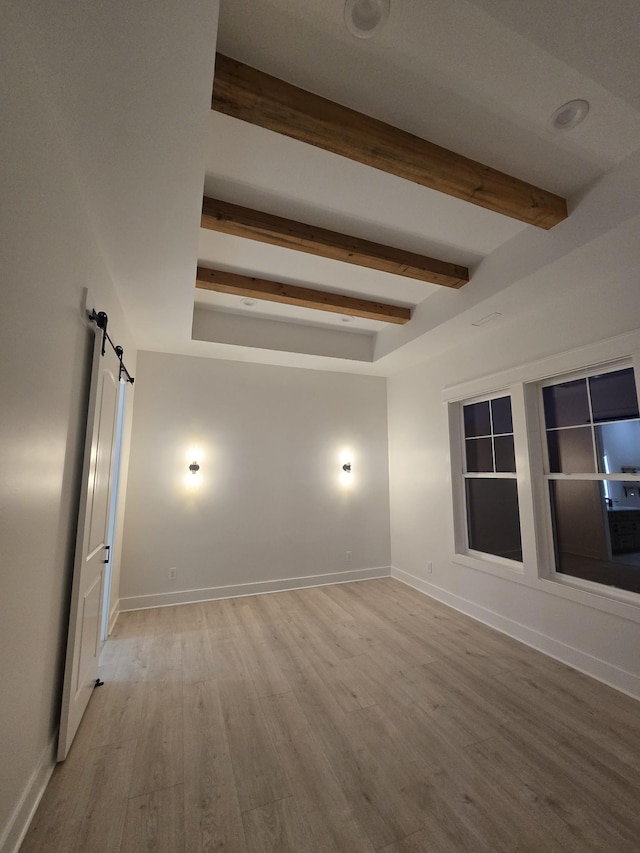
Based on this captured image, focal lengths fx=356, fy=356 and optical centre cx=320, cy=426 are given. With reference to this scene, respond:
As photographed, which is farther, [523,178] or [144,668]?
[144,668]

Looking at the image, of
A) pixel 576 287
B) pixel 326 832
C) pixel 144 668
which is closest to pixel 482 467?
pixel 576 287

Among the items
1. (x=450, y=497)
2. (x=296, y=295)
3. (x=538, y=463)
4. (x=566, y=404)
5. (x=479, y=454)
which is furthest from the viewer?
(x=450, y=497)

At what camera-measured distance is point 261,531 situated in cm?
438

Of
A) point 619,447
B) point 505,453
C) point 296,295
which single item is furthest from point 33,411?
point 505,453

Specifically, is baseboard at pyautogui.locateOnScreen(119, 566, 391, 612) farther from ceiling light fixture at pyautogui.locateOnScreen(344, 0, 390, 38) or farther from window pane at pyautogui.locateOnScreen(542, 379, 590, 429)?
ceiling light fixture at pyautogui.locateOnScreen(344, 0, 390, 38)

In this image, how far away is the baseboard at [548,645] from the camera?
2.37m

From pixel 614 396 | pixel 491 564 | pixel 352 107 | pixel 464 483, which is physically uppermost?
pixel 352 107

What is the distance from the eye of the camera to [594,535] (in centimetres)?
273

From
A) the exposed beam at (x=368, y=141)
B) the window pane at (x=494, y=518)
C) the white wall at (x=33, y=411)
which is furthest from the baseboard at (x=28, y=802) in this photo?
the window pane at (x=494, y=518)

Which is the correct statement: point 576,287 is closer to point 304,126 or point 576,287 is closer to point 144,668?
point 304,126

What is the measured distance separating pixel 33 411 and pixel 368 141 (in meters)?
1.94

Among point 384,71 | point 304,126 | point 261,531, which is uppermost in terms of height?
point 384,71

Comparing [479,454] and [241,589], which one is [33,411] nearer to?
[241,589]

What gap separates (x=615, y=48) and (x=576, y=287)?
165cm
